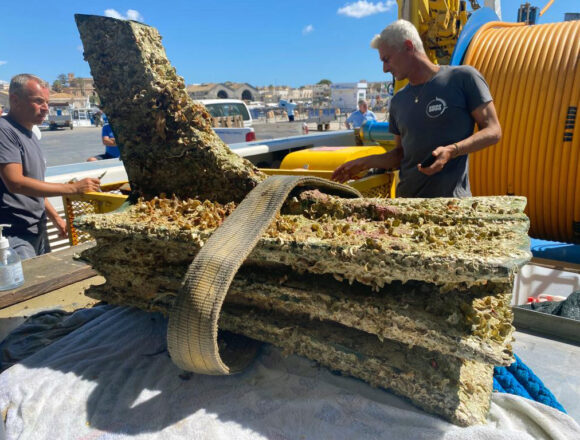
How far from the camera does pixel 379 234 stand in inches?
47.9

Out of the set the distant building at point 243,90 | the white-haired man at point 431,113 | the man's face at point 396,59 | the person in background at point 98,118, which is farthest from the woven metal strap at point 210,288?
the distant building at point 243,90

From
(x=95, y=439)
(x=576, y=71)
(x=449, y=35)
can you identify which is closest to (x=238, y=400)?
(x=95, y=439)

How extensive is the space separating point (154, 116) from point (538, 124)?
418cm

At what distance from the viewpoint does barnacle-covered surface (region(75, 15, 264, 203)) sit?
1.74 m

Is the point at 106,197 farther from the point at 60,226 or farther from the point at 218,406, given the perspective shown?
the point at 218,406

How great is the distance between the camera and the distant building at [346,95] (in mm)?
33094

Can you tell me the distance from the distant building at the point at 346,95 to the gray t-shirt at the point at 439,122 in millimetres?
31870

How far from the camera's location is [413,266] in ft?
3.43

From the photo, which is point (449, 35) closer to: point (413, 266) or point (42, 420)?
point (413, 266)

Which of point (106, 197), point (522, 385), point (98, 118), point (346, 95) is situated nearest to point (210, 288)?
point (522, 385)

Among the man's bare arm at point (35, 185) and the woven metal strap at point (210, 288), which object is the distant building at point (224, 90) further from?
the woven metal strap at point (210, 288)

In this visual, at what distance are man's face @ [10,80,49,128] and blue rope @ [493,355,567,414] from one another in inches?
138

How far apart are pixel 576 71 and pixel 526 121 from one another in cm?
64

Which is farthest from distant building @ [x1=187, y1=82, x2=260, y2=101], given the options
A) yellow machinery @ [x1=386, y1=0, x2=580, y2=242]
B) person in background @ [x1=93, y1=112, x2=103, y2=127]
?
yellow machinery @ [x1=386, y1=0, x2=580, y2=242]
